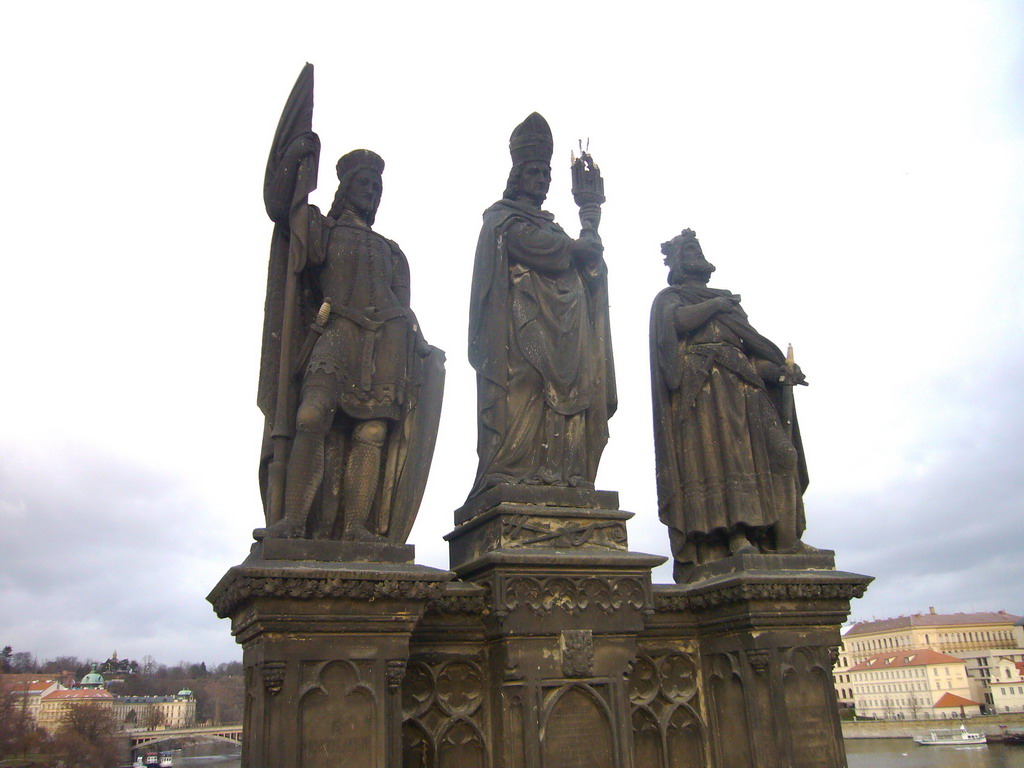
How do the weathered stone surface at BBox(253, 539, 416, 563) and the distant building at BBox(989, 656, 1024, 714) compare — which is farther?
the distant building at BBox(989, 656, 1024, 714)

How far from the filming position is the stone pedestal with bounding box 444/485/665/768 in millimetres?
6617

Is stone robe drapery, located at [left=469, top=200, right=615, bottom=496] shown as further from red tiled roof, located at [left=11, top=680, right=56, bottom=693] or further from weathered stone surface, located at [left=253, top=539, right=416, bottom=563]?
red tiled roof, located at [left=11, top=680, right=56, bottom=693]

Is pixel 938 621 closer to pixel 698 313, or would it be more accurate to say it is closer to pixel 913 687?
pixel 913 687

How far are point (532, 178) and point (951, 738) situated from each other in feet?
258

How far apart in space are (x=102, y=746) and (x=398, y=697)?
82560 mm

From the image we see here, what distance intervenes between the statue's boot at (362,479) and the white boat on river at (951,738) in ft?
246

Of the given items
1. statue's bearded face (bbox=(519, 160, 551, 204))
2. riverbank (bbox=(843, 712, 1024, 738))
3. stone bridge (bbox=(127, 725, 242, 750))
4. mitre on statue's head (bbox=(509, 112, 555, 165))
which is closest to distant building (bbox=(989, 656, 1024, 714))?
riverbank (bbox=(843, 712, 1024, 738))

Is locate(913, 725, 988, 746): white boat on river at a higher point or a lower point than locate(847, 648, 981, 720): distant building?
lower

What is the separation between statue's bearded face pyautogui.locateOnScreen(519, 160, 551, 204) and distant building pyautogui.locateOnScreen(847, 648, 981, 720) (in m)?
94.7

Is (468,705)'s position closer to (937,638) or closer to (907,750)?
(907,750)

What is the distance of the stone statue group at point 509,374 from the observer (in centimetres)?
698

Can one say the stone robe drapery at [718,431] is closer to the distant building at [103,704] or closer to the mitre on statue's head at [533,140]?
the mitre on statue's head at [533,140]

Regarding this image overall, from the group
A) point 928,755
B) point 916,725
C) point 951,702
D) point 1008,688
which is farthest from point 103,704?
point 1008,688

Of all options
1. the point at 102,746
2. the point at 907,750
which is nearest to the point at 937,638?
the point at 907,750
